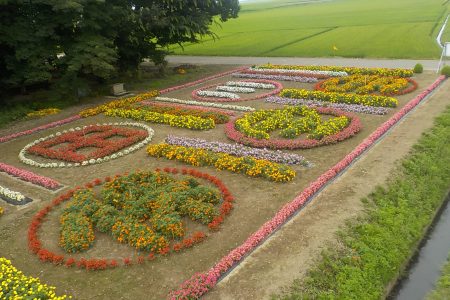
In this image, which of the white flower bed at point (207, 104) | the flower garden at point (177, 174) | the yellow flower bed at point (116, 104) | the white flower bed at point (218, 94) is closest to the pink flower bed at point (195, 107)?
the flower garden at point (177, 174)

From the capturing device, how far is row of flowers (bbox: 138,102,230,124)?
733 inches

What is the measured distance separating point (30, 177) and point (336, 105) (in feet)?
46.2

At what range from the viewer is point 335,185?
11.7 meters

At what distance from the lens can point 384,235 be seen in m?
9.56

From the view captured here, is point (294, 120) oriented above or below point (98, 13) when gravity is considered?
below

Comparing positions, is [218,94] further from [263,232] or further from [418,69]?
[263,232]

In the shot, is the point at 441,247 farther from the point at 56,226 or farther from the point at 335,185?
the point at 56,226

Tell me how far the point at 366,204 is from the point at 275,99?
11755 mm

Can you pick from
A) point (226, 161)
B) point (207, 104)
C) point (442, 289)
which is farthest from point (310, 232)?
point (207, 104)

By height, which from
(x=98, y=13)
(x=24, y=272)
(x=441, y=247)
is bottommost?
(x=441, y=247)

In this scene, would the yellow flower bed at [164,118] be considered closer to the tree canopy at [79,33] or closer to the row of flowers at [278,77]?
the tree canopy at [79,33]

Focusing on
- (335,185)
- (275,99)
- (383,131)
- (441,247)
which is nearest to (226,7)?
(275,99)

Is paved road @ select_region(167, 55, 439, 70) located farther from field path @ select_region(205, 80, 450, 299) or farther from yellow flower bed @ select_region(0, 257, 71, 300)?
yellow flower bed @ select_region(0, 257, 71, 300)

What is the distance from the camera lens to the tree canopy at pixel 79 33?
21266 millimetres
